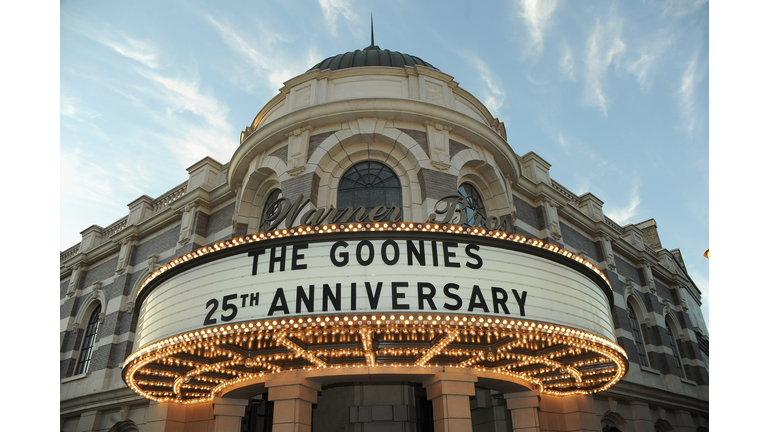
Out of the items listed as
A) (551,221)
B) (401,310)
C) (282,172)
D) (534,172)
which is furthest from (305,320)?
(534,172)

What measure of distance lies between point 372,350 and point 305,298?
231cm

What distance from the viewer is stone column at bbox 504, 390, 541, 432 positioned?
12141 millimetres

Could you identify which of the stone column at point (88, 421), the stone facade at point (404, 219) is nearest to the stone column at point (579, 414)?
the stone facade at point (404, 219)

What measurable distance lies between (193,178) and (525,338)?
1555 centimetres

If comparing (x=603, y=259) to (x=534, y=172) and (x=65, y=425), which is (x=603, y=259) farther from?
(x=65, y=425)

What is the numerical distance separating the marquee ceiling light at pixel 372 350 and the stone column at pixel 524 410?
1.70ft

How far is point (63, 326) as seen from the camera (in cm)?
2141

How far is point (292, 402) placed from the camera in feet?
33.7

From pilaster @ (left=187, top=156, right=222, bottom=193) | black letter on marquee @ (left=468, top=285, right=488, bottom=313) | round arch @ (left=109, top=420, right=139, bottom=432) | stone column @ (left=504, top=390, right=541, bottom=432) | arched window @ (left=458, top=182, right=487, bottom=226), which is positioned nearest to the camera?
black letter on marquee @ (left=468, top=285, right=488, bottom=313)

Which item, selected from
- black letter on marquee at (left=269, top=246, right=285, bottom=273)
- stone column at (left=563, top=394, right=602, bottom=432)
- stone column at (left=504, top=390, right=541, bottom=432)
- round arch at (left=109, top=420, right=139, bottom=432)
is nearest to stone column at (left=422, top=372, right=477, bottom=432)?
Result: stone column at (left=504, top=390, right=541, bottom=432)

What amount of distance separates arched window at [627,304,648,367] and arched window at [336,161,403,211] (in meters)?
14.2

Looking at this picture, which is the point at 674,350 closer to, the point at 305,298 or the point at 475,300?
the point at 475,300

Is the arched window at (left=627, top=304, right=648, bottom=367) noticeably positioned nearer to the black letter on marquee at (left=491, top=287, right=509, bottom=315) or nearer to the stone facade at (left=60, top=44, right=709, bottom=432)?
the stone facade at (left=60, top=44, right=709, bottom=432)

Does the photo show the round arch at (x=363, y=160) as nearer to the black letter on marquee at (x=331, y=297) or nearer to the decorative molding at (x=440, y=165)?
the decorative molding at (x=440, y=165)
